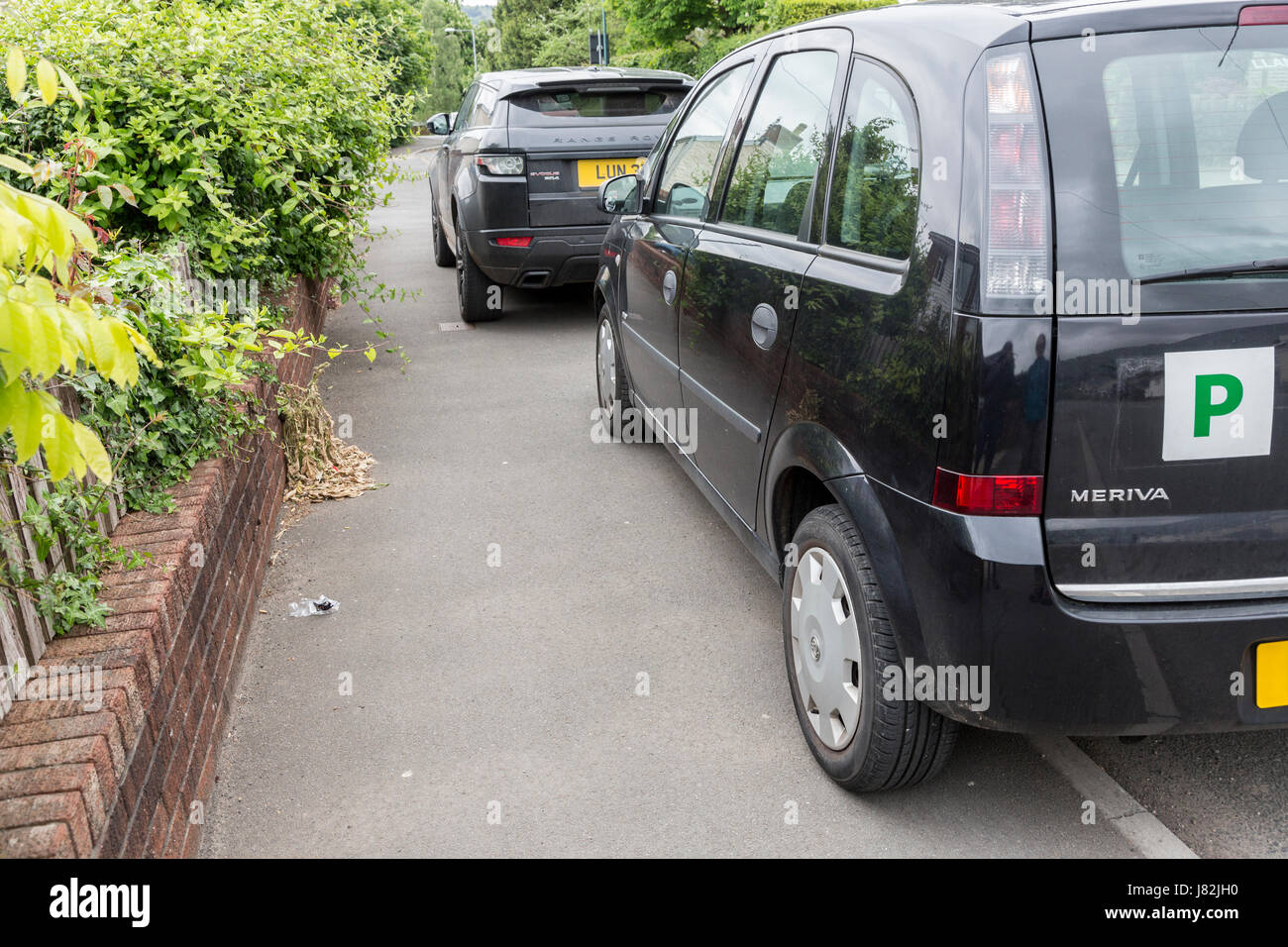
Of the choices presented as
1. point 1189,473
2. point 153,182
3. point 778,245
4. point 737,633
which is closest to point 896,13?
point 778,245

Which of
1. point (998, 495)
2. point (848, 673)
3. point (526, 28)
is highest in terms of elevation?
point (526, 28)

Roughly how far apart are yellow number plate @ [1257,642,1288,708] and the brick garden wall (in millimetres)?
2473

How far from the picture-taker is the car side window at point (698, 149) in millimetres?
4344

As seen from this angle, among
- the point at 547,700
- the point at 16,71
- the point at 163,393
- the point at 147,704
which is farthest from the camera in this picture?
the point at 163,393

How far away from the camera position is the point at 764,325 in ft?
11.3

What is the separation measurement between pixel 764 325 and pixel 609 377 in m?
2.87

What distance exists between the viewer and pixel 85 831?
2.24m

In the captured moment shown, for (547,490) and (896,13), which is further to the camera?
(547,490)

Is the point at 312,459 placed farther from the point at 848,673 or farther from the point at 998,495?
the point at 998,495

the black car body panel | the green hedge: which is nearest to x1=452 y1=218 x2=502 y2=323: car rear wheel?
the black car body panel

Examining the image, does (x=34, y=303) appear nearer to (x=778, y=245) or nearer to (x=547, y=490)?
(x=778, y=245)

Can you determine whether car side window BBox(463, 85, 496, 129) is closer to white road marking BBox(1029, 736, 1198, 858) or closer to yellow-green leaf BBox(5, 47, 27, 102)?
white road marking BBox(1029, 736, 1198, 858)

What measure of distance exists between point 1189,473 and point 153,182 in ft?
15.7

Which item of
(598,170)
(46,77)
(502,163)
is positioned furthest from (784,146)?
(502,163)
